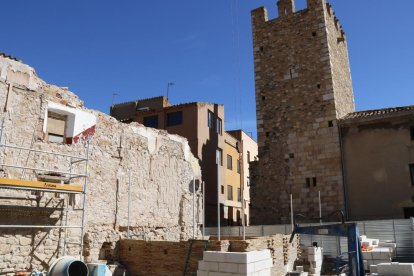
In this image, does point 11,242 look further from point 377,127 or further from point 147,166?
point 377,127

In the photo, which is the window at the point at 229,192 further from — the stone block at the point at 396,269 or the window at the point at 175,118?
the stone block at the point at 396,269

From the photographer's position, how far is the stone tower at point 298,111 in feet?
67.9

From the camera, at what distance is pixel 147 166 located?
15.5 metres

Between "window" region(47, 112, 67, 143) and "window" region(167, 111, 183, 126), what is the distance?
13574 millimetres

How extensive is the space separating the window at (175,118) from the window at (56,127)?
1357cm

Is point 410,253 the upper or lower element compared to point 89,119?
lower

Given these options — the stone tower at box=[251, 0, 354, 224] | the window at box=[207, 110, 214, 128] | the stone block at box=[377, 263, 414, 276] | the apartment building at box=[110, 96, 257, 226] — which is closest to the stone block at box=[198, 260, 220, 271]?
the stone block at box=[377, 263, 414, 276]

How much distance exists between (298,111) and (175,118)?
8464 mm

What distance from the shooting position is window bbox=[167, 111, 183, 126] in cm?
2609

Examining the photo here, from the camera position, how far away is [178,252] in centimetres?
1144

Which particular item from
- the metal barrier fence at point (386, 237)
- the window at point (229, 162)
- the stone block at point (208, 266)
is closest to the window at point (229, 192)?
the window at point (229, 162)

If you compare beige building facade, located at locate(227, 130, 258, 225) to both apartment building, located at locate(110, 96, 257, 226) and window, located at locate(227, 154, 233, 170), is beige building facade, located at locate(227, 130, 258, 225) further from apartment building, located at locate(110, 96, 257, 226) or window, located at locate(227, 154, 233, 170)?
apartment building, located at locate(110, 96, 257, 226)

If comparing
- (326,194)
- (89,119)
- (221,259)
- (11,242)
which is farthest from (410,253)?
(11,242)

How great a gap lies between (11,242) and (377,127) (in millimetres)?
17238
